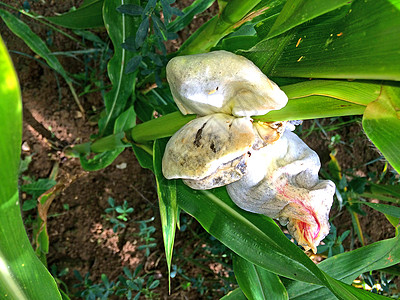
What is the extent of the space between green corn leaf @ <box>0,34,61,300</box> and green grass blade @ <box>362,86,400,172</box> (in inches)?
11.1

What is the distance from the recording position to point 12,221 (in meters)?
0.32

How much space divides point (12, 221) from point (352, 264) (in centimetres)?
65

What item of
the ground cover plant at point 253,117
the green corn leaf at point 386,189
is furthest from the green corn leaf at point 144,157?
the green corn leaf at point 386,189

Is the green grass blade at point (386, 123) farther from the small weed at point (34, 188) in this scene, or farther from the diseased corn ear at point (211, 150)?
the small weed at point (34, 188)

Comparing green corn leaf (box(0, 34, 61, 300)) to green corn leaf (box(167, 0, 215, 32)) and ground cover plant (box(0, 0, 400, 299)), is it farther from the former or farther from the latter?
green corn leaf (box(167, 0, 215, 32))

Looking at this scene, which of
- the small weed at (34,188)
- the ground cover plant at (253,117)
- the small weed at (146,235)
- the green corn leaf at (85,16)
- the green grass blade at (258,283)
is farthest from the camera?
the small weed at (146,235)

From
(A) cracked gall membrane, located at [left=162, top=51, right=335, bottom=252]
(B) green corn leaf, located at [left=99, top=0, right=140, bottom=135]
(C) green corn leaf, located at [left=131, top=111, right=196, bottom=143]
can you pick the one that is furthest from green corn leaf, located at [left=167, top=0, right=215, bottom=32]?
(A) cracked gall membrane, located at [left=162, top=51, right=335, bottom=252]

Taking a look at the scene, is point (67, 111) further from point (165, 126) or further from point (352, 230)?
point (352, 230)

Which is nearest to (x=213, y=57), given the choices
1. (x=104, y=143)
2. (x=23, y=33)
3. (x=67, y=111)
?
(x=104, y=143)

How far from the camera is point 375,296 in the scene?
0.52m

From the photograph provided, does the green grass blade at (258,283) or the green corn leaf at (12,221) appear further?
the green grass blade at (258,283)

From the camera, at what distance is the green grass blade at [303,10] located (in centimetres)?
34

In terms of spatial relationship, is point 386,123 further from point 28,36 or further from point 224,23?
point 28,36

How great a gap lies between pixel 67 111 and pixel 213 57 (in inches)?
29.1
